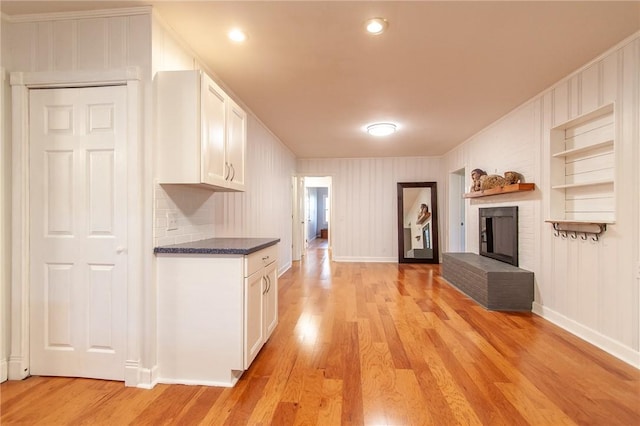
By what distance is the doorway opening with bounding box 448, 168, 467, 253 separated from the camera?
6461 millimetres

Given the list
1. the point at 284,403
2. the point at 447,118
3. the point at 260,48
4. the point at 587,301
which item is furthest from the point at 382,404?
the point at 447,118

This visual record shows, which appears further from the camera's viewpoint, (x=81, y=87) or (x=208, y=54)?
(x=208, y=54)

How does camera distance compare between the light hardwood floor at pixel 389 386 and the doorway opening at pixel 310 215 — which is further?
the doorway opening at pixel 310 215

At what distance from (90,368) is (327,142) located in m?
4.66

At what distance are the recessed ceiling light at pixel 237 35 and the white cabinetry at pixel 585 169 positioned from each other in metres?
3.08

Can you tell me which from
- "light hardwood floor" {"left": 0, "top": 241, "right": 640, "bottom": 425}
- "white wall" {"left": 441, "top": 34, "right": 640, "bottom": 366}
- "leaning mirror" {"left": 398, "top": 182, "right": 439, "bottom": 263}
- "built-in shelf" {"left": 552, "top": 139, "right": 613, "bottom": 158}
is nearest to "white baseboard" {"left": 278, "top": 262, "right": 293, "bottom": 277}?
"light hardwood floor" {"left": 0, "top": 241, "right": 640, "bottom": 425}

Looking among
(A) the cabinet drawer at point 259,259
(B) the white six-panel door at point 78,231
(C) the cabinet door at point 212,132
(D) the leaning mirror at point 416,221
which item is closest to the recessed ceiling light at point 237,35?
(C) the cabinet door at point 212,132

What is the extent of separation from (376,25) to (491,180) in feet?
9.96

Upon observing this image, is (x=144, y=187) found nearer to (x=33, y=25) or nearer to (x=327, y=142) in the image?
(x=33, y=25)

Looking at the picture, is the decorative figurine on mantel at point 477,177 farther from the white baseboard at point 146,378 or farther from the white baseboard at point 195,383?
the white baseboard at point 146,378

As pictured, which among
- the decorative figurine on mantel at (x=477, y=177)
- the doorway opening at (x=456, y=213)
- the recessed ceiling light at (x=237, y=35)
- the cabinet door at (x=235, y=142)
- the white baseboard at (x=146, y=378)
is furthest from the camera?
the doorway opening at (x=456, y=213)

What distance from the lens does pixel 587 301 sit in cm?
270

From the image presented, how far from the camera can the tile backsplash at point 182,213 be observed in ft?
6.71

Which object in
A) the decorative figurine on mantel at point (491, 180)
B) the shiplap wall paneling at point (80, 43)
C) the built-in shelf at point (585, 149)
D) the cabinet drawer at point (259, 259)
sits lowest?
the cabinet drawer at point (259, 259)
